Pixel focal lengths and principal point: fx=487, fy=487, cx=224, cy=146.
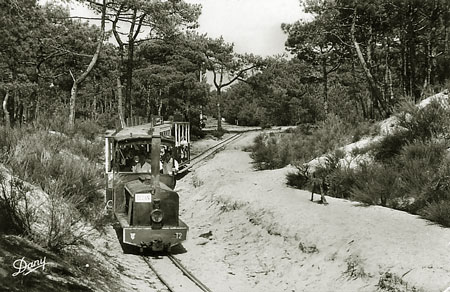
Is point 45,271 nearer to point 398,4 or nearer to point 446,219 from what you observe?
point 446,219

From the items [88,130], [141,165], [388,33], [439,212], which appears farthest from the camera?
[388,33]

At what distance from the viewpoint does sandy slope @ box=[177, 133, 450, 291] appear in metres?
8.21

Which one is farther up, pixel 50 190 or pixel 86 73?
pixel 86 73

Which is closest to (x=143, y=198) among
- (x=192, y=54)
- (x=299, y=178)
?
(x=299, y=178)

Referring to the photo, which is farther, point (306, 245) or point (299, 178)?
point (299, 178)

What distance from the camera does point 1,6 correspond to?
12.0 metres

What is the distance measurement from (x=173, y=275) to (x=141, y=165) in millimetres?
3873

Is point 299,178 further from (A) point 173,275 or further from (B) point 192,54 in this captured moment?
(B) point 192,54

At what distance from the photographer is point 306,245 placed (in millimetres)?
10695

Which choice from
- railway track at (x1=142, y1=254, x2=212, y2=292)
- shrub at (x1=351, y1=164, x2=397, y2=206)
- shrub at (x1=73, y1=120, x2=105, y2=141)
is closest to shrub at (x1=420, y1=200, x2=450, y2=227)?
shrub at (x1=351, y1=164, x2=397, y2=206)

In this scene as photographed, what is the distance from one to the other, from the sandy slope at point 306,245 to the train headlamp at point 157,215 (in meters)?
1.34

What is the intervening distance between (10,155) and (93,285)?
510 cm

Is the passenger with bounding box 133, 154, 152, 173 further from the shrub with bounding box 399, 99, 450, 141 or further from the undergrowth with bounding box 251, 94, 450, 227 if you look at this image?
the shrub with bounding box 399, 99, 450, 141

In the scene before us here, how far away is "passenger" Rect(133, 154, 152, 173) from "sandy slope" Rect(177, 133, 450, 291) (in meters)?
2.33
